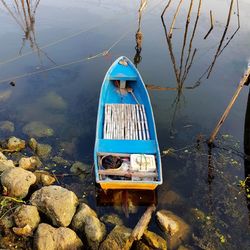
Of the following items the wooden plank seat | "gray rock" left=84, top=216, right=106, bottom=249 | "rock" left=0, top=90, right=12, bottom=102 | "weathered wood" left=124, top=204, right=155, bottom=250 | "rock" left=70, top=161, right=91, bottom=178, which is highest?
"rock" left=0, top=90, right=12, bottom=102

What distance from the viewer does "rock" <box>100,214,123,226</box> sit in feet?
31.2

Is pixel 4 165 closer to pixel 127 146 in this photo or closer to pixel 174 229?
pixel 127 146

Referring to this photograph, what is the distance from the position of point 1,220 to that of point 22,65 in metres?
13.3

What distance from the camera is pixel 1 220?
27.7ft

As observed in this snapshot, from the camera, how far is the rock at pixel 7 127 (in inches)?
535

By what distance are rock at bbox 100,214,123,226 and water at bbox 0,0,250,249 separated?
27 cm

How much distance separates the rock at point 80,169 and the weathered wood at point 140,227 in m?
3.12

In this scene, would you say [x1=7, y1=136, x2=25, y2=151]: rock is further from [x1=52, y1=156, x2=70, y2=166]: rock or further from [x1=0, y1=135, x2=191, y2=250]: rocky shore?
[x1=0, y1=135, x2=191, y2=250]: rocky shore

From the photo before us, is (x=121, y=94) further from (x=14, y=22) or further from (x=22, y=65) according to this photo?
(x=14, y=22)

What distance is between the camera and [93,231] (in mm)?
8422

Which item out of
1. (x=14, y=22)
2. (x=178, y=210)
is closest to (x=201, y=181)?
(x=178, y=210)

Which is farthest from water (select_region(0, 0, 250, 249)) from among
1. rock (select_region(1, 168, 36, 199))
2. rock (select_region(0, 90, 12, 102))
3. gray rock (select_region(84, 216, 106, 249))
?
rock (select_region(1, 168, 36, 199))

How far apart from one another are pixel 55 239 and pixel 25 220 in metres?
1.11

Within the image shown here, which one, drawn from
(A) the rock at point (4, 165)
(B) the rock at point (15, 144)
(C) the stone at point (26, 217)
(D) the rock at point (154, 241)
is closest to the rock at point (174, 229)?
(D) the rock at point (154, 241)
